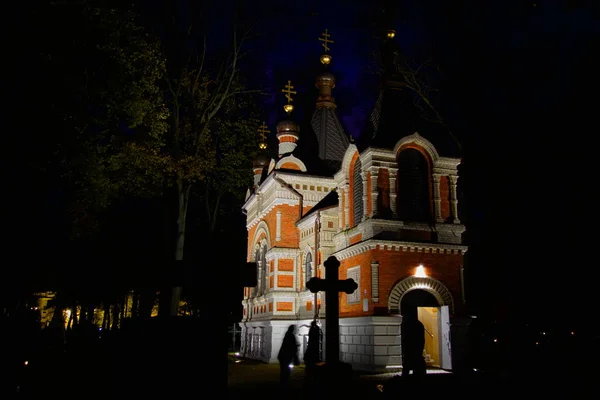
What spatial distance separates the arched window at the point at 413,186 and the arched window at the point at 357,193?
1419mm

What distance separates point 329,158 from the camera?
88.0ft

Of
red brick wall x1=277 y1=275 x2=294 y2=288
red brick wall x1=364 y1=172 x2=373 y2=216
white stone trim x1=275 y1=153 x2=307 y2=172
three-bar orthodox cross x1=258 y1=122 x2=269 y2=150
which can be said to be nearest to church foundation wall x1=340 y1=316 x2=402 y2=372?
red brick wall x1=364 y1=172 x2=373 y2=216

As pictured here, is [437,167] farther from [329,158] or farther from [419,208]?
[329,158]

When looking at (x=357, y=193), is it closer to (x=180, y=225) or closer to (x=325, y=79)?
(x=180, y=225)

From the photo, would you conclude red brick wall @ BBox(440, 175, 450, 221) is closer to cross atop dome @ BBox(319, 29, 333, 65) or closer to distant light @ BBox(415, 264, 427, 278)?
distant light @ BBox(415, 264, 427, 278)

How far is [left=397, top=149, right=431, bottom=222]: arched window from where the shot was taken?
60.6 feet

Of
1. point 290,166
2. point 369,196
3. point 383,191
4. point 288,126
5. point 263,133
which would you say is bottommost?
point 369,196

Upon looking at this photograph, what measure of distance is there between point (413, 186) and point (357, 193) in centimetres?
200

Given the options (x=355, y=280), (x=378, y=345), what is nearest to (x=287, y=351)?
(x=378, y=345)

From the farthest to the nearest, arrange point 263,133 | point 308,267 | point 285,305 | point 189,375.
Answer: point 263,133
point 285,305
point 308,267
point 189,375

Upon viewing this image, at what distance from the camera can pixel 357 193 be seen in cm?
1952

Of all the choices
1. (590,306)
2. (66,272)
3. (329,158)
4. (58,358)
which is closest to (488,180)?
(590,306)

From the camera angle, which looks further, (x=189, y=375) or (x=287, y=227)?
(x=287, y=227)

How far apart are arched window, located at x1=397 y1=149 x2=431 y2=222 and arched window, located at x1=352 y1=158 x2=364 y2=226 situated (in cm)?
142
